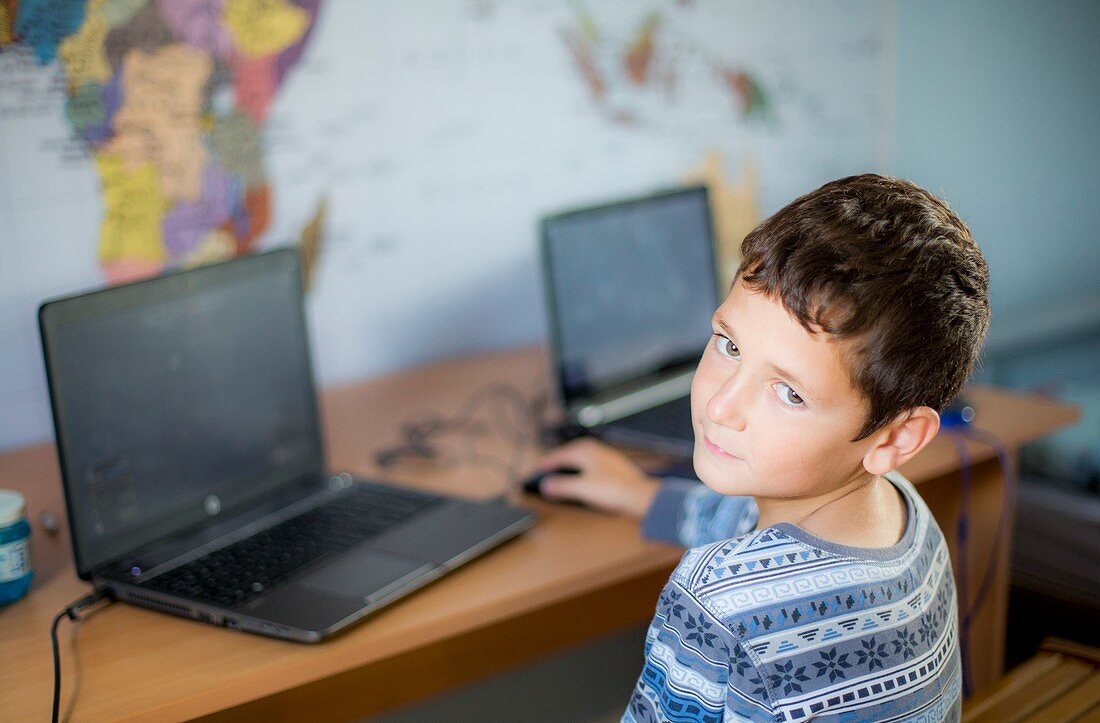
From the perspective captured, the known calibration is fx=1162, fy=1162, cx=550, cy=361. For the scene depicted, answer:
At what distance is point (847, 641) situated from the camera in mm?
921

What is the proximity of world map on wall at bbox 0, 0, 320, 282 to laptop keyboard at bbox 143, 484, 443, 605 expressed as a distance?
1.54 ft

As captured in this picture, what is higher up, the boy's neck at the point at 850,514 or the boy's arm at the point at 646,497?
the boy's neck at the point at 850,514

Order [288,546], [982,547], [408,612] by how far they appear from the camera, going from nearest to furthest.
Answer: [408,612] < [288,546] < [982,547]

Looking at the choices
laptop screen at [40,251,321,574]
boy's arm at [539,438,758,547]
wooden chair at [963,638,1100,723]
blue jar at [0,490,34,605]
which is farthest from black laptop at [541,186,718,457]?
blue jar at [0,490,34,605]

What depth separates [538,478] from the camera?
139cm

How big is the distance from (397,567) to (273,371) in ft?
1.04

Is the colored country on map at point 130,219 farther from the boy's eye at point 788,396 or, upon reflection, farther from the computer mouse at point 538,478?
the boy's eye at point 788,396

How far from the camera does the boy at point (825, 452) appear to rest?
91 centimetres

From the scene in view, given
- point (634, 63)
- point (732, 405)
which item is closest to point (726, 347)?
point (732, 405)

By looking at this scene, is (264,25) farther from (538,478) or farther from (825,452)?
(825,452)

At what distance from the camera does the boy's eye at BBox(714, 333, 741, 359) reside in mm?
977

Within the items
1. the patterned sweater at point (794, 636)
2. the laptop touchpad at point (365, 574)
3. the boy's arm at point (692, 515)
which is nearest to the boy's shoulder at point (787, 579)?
the patterned sweater at point (794, 636)

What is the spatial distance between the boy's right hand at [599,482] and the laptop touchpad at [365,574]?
0.24m

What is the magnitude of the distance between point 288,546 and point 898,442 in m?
0.65
